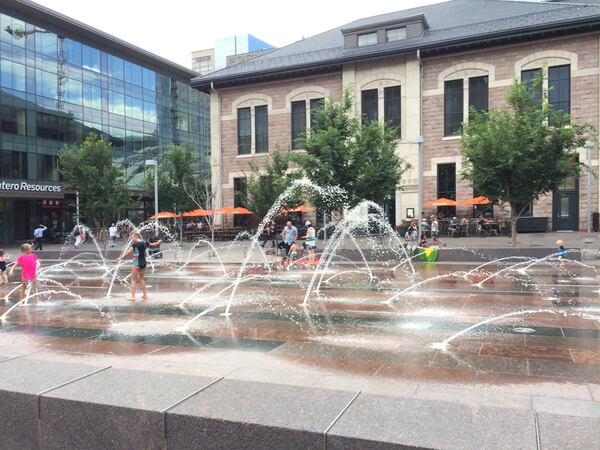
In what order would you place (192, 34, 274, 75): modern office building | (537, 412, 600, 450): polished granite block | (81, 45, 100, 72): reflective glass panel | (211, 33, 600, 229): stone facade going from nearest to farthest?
(537, 412, 600, 450): polished granite block < (211, 33, 600, 229): stone facade < (81, 45, 100, 72): reflective glass panel < (192, 34, 274, 75): modern office building

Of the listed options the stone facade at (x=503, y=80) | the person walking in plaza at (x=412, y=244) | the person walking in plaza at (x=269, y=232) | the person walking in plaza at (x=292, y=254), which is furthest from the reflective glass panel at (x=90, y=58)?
the person walking in plaza at (x=412, y=244)

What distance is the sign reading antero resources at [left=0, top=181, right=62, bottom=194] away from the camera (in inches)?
1439

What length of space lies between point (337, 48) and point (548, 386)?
119 ft

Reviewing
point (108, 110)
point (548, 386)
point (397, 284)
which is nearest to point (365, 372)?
point (548, 386)

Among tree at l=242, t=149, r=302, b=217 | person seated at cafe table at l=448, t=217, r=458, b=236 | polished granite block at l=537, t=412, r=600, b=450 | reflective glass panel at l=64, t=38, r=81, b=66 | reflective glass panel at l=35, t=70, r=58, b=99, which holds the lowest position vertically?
polished granite block at l=537, t=412, r=600, b=450

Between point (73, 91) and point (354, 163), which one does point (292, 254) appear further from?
point (73, 91)

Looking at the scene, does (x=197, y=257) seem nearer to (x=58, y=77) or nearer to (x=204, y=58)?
(x=58, y=77)

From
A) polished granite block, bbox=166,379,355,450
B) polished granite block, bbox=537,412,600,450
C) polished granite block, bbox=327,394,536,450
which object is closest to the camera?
polished granite block, bbox=537,412,600,450

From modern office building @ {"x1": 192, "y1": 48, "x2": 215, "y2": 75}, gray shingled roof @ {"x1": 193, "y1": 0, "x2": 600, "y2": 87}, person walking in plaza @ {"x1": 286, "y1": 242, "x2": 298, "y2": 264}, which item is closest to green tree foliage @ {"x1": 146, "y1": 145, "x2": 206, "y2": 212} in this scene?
gray shingled roof @ {"x1": 193, "y1": 0, "x2": 600, "y2": 87}

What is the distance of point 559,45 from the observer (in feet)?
102

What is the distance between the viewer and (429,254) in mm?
20125

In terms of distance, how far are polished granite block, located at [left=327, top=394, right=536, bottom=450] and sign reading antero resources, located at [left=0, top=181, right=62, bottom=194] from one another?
39.5 meters

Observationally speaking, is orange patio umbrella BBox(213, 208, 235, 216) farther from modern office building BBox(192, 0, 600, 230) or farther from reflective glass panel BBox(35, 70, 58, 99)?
reflective glass panel BBox(35, 70, 58, 99)

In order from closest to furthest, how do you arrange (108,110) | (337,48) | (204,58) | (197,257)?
(197,257)
(337,48)
(108,110)
(204,58)
